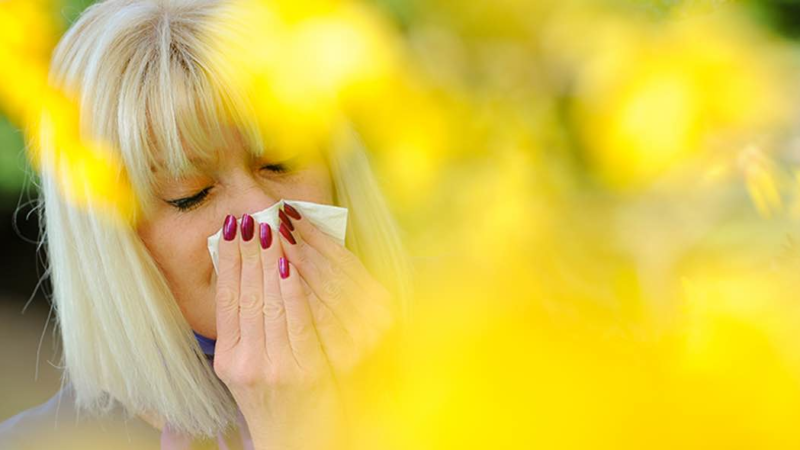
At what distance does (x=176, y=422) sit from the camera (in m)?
1.56

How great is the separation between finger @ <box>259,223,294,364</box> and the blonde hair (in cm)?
23

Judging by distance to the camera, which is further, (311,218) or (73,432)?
(73,432)

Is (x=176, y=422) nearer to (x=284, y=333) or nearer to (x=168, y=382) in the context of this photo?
(x=168, y=382)

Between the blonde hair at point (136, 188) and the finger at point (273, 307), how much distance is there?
23cm

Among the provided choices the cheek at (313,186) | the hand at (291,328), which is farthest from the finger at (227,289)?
the cheek at (313,186)

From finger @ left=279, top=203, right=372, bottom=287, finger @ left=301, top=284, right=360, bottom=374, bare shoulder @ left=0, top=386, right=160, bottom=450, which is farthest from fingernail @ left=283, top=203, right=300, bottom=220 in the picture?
bare shoulder @ left=0, top=386, right=160, bottom=450

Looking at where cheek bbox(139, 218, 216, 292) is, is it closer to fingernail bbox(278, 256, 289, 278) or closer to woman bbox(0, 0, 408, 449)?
woman bbox(0, 0, 408, 449)

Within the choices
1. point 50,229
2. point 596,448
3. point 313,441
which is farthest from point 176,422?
point 596,448

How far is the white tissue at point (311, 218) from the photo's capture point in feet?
4.50

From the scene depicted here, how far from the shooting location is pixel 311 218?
4.68 feet

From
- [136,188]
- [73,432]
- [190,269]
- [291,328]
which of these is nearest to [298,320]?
[291,328]

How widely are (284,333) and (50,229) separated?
59cm

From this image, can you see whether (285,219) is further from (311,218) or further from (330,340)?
(330,340)

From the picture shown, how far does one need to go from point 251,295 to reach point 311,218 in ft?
0.59
